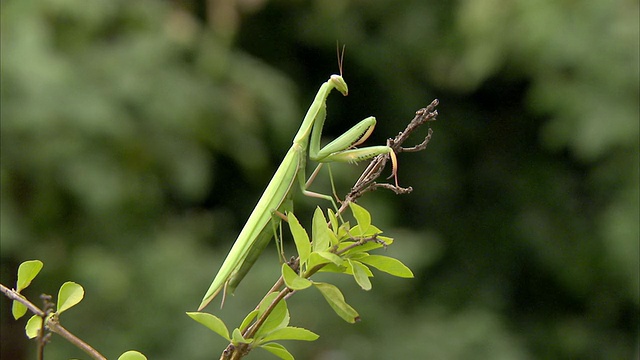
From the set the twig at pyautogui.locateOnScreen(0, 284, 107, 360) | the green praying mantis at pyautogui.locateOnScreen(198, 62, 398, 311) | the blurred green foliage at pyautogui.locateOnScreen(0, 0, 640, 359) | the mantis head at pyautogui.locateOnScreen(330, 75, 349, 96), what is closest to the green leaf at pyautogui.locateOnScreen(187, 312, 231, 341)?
the twig at pyautogui.locateOnScreen(0, 284, 107, 360)

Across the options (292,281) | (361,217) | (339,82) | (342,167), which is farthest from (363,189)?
(342,167)

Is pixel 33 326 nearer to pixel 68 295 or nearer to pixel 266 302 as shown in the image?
pixel 68 295

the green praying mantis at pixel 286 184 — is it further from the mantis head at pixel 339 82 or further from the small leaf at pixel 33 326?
the small leaf at pixel 33 326

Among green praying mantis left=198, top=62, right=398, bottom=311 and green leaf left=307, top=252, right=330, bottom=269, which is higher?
green praying mantis left=198, top=62, right=398, bottom=311

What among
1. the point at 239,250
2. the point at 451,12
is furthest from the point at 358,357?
the point at 239,250

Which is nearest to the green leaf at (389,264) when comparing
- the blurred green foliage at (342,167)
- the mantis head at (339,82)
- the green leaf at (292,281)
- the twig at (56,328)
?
the green leaf at (292,281)

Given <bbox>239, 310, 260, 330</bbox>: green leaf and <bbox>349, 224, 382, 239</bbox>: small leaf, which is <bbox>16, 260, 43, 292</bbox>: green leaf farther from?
<bbox>349, 224, 382, 239</bbox>: small leaf
